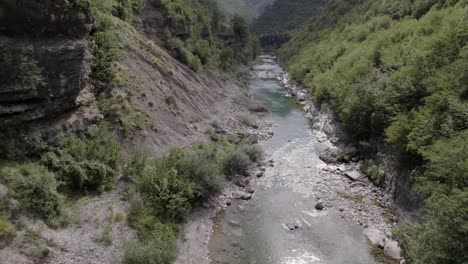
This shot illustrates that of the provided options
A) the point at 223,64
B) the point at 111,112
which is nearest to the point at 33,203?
the point at 111,112

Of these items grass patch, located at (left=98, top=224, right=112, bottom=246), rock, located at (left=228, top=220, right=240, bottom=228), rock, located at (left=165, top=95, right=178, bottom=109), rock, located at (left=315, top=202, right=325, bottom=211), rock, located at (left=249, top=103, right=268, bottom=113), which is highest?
rock, located at (left=165, top=95, right=178, bottom=109)

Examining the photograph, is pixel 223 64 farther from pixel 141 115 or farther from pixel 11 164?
pixel 11 164

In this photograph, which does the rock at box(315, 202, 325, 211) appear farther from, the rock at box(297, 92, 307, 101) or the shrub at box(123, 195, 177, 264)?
the rock at box(297, 92, 307, 101)

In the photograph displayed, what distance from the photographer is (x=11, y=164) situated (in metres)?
19.9

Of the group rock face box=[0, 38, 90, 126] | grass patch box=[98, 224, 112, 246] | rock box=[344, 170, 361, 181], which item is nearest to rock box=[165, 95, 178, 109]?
rock face box=[0, 38, 90, 126]

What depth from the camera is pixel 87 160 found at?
23078 mm

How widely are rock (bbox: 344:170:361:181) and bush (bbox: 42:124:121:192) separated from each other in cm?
2023

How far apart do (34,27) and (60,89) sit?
4.19m

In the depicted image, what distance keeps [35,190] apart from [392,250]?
21230 millimetres

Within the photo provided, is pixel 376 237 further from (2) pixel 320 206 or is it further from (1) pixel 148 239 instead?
(1) pixel 148 239

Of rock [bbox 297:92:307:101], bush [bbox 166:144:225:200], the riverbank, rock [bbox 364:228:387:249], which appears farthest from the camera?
rock [bbox 297:92:307:101]

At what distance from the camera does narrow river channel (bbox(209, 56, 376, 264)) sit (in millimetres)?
21875

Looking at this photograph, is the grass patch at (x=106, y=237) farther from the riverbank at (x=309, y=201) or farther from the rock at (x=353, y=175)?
the rock at (x=353, y=175)

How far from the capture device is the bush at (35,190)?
738 inches
